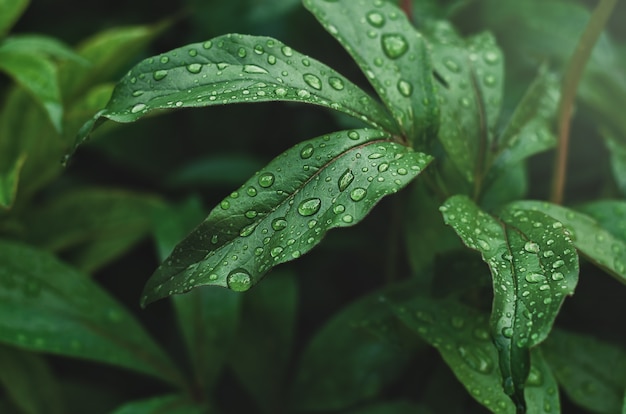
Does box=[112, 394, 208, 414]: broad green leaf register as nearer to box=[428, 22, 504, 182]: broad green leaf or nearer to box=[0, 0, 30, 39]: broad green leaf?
box=[428, 22, 504, 182]: broad green leaf

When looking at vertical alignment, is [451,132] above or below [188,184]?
above

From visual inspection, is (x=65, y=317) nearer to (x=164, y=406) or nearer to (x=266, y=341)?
(x=164, y=406)

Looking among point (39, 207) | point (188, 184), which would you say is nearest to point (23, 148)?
point (39, 207)

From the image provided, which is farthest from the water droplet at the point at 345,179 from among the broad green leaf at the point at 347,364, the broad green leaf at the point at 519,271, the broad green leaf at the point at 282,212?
the broad green leaf at the point at 347,364

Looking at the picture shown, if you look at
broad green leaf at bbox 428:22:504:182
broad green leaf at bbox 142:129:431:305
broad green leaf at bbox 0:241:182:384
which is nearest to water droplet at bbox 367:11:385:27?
broad green leaf at bbox 428:22:504:182

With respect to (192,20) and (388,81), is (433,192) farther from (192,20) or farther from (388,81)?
(192,20)

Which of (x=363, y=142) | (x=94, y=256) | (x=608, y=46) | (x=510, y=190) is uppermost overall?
(x=363, y=142)
